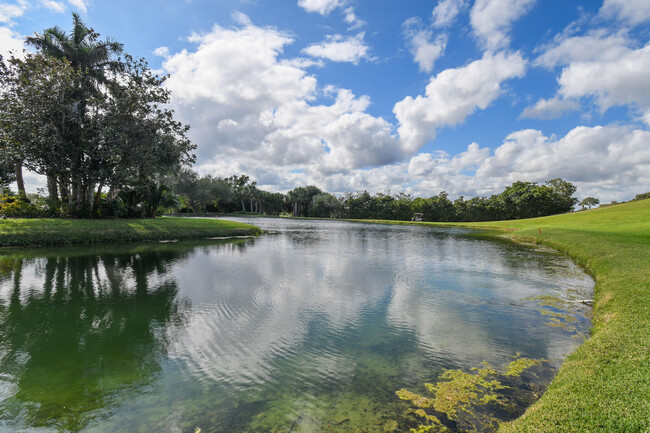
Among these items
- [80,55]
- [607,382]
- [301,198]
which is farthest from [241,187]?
[607,382]

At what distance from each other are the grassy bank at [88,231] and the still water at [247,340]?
22.0ft

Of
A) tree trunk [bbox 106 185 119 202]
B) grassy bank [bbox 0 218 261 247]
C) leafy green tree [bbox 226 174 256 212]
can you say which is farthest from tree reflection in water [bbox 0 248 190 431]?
leafy green tree [bbox 226 174 256 212]

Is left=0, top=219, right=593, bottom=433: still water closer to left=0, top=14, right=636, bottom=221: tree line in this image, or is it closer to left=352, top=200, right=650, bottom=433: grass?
left=352, top=200, right=650, bottom=433: grass

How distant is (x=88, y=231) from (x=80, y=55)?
66.5 feet

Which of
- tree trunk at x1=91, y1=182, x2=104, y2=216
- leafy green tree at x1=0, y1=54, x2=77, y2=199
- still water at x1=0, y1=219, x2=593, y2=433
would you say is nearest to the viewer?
still water at x1=0, y1=219, x2=593, y2=433

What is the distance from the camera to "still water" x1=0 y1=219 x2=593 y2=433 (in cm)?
468

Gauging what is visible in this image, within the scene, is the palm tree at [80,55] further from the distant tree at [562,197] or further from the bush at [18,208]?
→ the distant tree at [562,197]

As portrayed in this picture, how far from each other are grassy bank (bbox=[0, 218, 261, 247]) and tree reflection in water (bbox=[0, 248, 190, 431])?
868 centimetres

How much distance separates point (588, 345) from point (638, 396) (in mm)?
2518

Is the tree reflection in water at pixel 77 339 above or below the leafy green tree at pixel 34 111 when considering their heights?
below

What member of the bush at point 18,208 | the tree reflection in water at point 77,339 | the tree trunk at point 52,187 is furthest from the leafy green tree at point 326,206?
the tree reflection in water at point 77,339

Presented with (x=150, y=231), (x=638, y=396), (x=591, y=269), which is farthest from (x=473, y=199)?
(x=638, y=396)

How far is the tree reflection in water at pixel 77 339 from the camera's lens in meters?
4.78

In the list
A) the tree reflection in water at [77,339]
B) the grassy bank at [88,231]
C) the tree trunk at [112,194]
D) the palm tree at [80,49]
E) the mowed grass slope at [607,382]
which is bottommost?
the tree reflection in water at [77,339]
